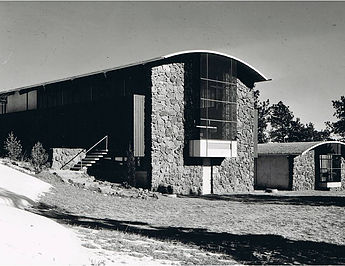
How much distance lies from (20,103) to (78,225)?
75.2 ft

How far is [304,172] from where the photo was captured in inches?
1265

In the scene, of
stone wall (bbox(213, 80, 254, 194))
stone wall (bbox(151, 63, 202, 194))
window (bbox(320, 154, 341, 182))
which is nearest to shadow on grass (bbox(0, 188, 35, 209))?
stone wall (bbox(151, 63, 202, 194))

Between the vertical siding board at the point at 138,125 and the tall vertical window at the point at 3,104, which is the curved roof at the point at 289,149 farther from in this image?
the tall vertical window at the point at 3,104

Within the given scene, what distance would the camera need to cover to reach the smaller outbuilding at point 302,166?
1240 inches

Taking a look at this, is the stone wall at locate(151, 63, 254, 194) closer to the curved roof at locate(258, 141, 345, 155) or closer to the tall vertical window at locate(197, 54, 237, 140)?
the tall vertical window at locate(197, 54, 237, 140)

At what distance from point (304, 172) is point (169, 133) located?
42.0 feet

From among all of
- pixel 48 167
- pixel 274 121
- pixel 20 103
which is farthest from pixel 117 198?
pixel 274 121

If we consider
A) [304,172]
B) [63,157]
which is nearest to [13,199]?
[63,157]

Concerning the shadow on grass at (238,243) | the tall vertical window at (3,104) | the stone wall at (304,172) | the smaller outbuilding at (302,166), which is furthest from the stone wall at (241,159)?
the tall vertical window at (3,104)

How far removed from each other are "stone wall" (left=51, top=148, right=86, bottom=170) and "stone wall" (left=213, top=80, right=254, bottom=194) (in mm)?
8868

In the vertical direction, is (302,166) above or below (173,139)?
below

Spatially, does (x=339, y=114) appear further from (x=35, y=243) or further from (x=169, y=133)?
(x=35, y=243)

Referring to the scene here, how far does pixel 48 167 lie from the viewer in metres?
22.2

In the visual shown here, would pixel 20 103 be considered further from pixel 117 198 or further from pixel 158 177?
pixel 117 198
